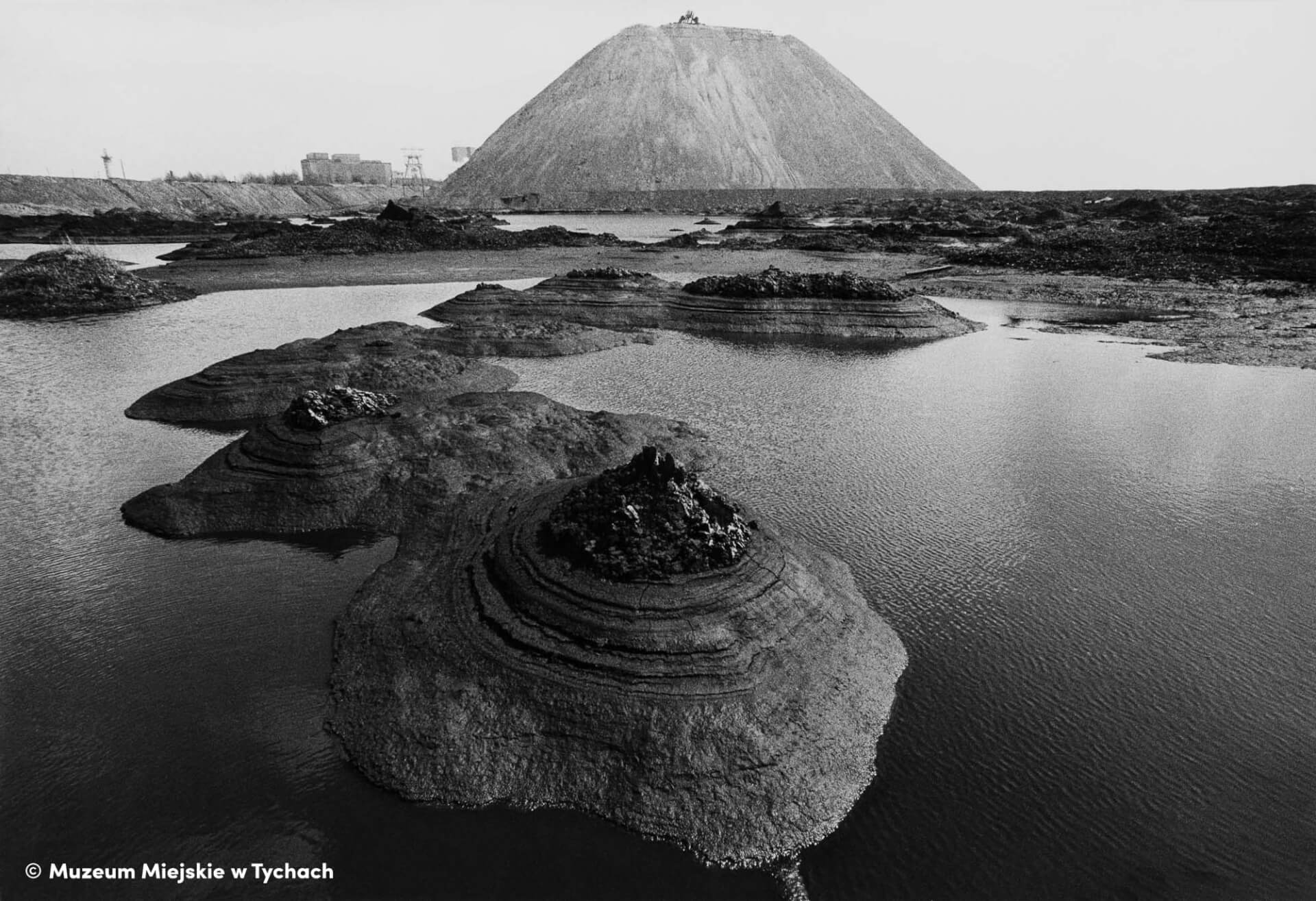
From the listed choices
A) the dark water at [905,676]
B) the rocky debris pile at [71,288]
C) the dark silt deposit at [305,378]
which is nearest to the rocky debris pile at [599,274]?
the dark silt deposit at [305,378]

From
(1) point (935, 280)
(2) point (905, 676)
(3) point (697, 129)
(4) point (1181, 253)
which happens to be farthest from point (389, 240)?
(3) point (697, 129)

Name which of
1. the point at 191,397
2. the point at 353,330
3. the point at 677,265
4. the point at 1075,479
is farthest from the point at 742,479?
the point at 677,265

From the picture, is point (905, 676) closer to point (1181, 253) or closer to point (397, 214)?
point (1181, 253)

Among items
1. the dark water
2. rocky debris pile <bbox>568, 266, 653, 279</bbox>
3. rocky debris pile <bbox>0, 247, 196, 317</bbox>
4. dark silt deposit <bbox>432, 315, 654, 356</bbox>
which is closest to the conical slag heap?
rocky debris pile <bbox>0, 247, 196, 317</bbox>

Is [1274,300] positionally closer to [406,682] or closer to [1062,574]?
[1062,574]

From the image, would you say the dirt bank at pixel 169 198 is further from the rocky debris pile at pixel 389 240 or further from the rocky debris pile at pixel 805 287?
the rocky debris pile at pixel 805 287

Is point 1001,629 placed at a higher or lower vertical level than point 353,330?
lower

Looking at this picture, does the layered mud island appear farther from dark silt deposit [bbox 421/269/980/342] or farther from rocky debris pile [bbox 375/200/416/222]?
rocky debris pile [bbox 375/200/416/222]

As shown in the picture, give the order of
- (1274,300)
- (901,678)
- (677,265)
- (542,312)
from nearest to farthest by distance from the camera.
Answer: (901,678)
(542,312)
(1274,300)
(677,265)
